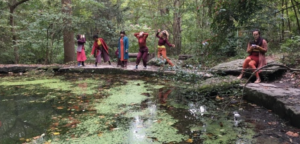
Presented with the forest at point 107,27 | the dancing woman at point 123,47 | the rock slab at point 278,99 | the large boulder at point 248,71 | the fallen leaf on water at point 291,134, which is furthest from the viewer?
the dancing woman at point 123,47

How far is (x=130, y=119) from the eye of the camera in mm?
3291

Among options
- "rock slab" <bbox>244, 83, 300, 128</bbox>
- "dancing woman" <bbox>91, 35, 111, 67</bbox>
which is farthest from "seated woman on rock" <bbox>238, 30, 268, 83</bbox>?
"dancing woman" <bbox>91, 35, 111, 67</bbox>

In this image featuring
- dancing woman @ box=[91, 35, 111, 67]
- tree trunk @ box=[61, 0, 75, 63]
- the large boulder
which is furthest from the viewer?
tree trunk @ box=[61, 0, 75, 63]

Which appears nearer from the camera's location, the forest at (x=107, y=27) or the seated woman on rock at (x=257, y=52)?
the seated woman on rock at (x=257, y=52)

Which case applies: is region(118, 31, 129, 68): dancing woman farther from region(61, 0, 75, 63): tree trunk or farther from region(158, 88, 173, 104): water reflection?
region(158, 88, 173, 104): water reflection

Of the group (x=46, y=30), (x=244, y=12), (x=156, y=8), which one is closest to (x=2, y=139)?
(x=244, y=12)

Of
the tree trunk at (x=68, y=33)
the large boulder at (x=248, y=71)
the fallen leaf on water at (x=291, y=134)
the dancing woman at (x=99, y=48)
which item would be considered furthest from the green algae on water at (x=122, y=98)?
the tree trunk at (x=68, y=33)

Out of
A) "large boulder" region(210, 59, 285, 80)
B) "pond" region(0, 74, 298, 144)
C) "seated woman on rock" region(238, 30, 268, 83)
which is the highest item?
"seated woman on rock" region(238, 30, 268, 83)

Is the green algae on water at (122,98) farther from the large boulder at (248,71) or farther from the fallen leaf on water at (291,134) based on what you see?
the fallen leaf on water at (291,134)

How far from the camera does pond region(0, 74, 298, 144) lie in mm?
2625

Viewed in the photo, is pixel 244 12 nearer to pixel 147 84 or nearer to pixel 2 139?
pixel 147 84

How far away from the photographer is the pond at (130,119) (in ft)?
8.61

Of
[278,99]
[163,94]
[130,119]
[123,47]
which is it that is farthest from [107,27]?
[278,99]

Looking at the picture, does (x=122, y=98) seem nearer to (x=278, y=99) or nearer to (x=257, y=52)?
(x=278, y=99)
